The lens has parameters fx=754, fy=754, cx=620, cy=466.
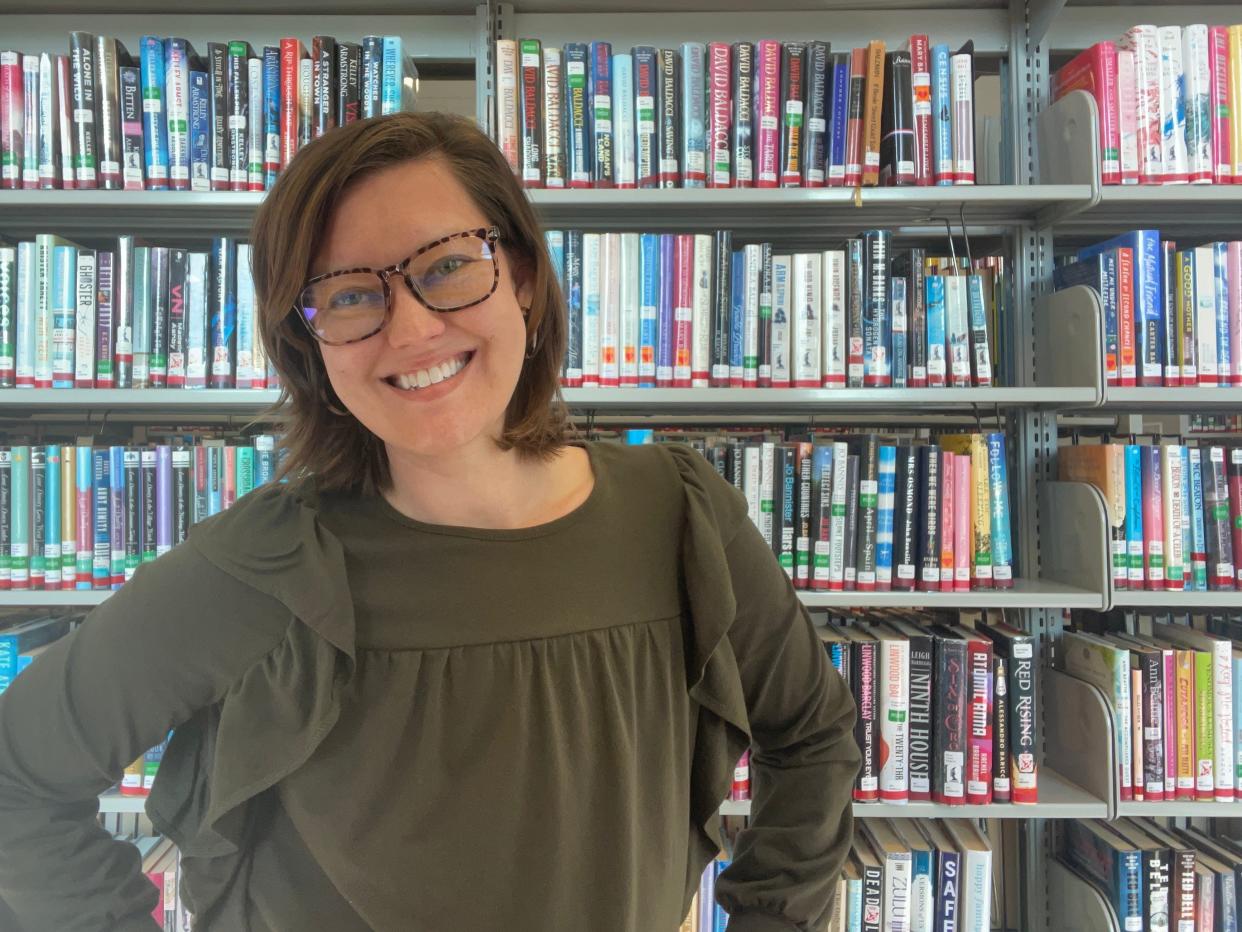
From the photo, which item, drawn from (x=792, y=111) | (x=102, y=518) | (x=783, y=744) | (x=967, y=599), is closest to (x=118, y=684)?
(x=783, y=744)

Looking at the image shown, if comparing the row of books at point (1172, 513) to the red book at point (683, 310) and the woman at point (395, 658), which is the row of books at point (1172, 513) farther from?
the woman at point (395, 658)

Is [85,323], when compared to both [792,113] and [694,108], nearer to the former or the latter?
[694,108]

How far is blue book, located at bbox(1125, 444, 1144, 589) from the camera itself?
163 centimetres

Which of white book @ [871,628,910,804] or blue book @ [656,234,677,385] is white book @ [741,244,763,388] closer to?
blue book @ [656,234,677,385]

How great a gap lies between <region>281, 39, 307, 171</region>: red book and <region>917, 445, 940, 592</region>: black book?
151cm

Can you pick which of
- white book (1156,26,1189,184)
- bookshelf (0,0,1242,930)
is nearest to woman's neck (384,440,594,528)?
bookshelf (0,0,1242,930)

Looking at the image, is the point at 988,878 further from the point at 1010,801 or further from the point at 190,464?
the point at 190,464

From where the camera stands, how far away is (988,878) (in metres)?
1.61

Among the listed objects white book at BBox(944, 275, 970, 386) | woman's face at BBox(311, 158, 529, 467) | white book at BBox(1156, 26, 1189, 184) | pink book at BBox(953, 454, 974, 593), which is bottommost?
pink book at BBox(953, 454, 974, 593)

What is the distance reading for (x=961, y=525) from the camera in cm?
162

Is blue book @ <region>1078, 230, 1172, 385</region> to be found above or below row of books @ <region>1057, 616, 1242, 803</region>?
above

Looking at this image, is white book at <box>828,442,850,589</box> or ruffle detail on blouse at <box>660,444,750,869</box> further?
white book at <box>828,442,850,589</box>

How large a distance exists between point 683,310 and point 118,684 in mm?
1232

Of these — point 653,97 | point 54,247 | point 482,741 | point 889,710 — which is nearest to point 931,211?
point 653,97
